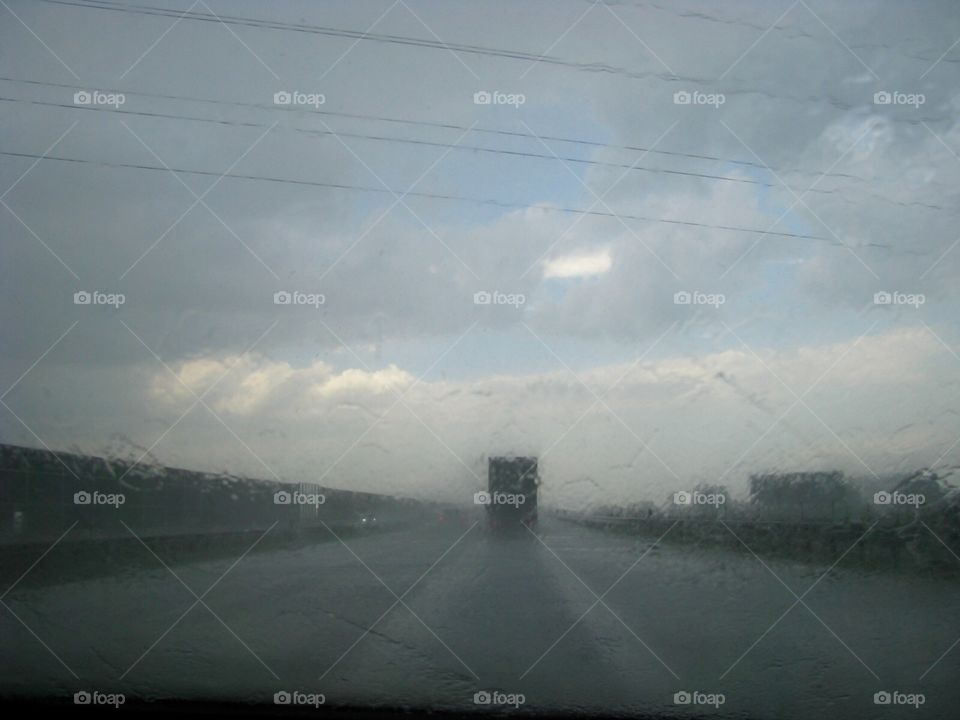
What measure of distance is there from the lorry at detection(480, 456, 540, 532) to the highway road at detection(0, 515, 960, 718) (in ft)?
0.55

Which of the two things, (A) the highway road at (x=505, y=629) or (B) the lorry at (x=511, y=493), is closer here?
(A) the highway road at (x=505, y=629)

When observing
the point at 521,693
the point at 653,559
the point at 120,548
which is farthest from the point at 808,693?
the point at 120,548

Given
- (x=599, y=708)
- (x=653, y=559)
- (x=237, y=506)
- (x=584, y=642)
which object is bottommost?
(x=599, y=708)

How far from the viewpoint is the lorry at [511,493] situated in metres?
7.46

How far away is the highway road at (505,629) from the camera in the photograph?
21.2 feet

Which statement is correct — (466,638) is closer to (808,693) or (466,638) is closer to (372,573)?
(372,573)

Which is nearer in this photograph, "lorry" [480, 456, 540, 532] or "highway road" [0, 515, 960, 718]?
"highway road" [0, 515, 960, 718]

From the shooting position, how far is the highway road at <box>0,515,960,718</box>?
648 centimetres

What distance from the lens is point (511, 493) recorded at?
7.48 meters

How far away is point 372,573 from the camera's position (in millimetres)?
7441

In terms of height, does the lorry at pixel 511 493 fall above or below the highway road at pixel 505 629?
above

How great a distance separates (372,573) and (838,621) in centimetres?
414

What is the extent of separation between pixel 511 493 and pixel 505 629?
1.20m

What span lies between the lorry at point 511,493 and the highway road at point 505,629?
0.17 m
